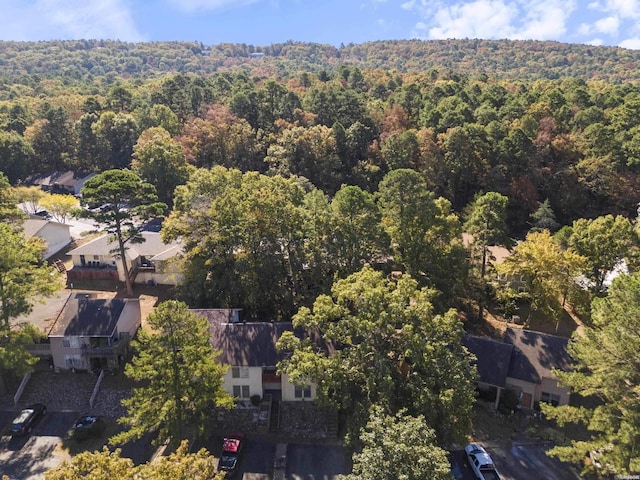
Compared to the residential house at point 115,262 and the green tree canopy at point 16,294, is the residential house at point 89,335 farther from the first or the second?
the residential house at point 115,262

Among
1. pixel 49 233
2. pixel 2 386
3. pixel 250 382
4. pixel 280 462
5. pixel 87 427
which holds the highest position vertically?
pixel 49 233

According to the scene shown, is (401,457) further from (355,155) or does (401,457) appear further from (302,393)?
(355,155)

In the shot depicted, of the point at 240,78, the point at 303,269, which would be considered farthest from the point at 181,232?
the point at 240,78

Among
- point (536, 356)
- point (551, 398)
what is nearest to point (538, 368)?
point (536, 356)

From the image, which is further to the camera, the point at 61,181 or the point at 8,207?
the point at 61,181

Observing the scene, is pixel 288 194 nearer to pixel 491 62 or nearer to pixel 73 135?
pixel 73 135

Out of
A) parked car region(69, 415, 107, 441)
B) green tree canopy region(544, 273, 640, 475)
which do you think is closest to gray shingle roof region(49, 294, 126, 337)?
parked car region(69, 415, 107, 441)

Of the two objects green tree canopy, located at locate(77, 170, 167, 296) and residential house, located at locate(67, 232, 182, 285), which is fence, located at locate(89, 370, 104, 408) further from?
residential house, located at locate(67, 232, 182, 285)
